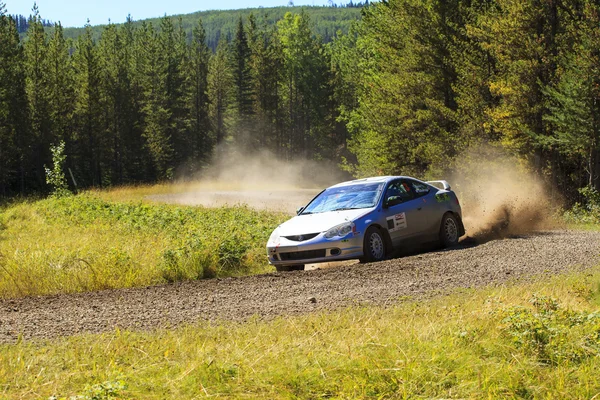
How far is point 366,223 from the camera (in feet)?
42.1

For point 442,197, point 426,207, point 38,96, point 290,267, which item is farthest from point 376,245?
point 38,96

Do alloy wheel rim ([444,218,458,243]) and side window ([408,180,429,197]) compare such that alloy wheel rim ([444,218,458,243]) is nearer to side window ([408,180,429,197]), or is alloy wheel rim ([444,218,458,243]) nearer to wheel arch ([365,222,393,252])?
side window ([408,180,429,197])

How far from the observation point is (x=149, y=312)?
8.12 meters

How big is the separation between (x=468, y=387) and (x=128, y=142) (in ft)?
261

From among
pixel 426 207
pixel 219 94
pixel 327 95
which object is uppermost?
pixel 219 94

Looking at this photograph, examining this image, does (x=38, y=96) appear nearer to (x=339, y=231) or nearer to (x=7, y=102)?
(x=7, y=102)

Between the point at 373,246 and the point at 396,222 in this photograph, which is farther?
the point at 396,222

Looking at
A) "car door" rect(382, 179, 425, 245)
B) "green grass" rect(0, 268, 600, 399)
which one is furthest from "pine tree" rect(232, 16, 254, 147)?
"green grass" rect(0, 268, 600, 399)

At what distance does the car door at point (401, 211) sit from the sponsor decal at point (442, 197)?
682 mm

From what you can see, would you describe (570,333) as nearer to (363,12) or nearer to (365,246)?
(365,246)

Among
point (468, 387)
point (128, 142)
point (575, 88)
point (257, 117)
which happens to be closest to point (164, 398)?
point (468, 387)

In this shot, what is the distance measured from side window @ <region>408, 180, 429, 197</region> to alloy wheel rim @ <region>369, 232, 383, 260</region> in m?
1.92

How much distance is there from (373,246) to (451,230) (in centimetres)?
291

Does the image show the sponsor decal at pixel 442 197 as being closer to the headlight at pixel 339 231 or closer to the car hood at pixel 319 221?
the car hood at pixel 319 221
